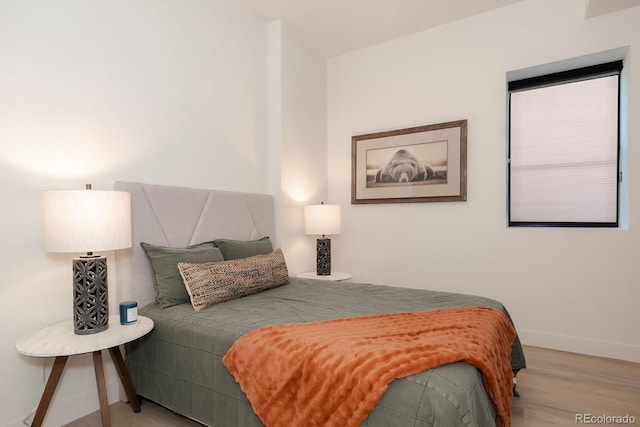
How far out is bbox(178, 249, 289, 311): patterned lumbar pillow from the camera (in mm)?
2100

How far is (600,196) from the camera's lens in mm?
3000

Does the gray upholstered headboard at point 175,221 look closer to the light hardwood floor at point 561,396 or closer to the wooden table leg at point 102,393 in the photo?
the wooden table leg at point 102,393

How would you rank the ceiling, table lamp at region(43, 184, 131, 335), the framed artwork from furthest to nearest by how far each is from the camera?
the framed artwork < the ceiling < table lamp at region(43, 184, 131, 335)

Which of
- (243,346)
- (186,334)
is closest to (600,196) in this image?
(243,346)

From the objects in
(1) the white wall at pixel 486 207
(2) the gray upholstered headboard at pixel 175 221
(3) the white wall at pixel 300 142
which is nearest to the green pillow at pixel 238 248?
(2) the gray upholstered headboard at pixel 175 221

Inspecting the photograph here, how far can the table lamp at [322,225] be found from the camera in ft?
11.6

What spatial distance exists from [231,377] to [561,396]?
2003 mm

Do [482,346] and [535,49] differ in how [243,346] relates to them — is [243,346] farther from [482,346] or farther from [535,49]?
[535,49]

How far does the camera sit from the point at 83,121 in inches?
81.8

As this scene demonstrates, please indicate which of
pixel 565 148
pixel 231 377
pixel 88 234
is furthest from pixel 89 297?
pixel 565 148

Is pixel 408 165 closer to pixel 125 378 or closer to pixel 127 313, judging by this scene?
pixel 127 313

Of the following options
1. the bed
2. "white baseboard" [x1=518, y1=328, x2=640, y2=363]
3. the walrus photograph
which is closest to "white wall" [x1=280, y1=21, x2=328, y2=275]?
the walrus photograph

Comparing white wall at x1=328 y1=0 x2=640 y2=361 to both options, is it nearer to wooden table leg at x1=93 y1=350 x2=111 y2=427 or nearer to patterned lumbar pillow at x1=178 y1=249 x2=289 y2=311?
patterned lumbar pillow at x1=178 y1=249 x2=289 y2=311

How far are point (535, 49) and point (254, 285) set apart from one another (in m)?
3.04
